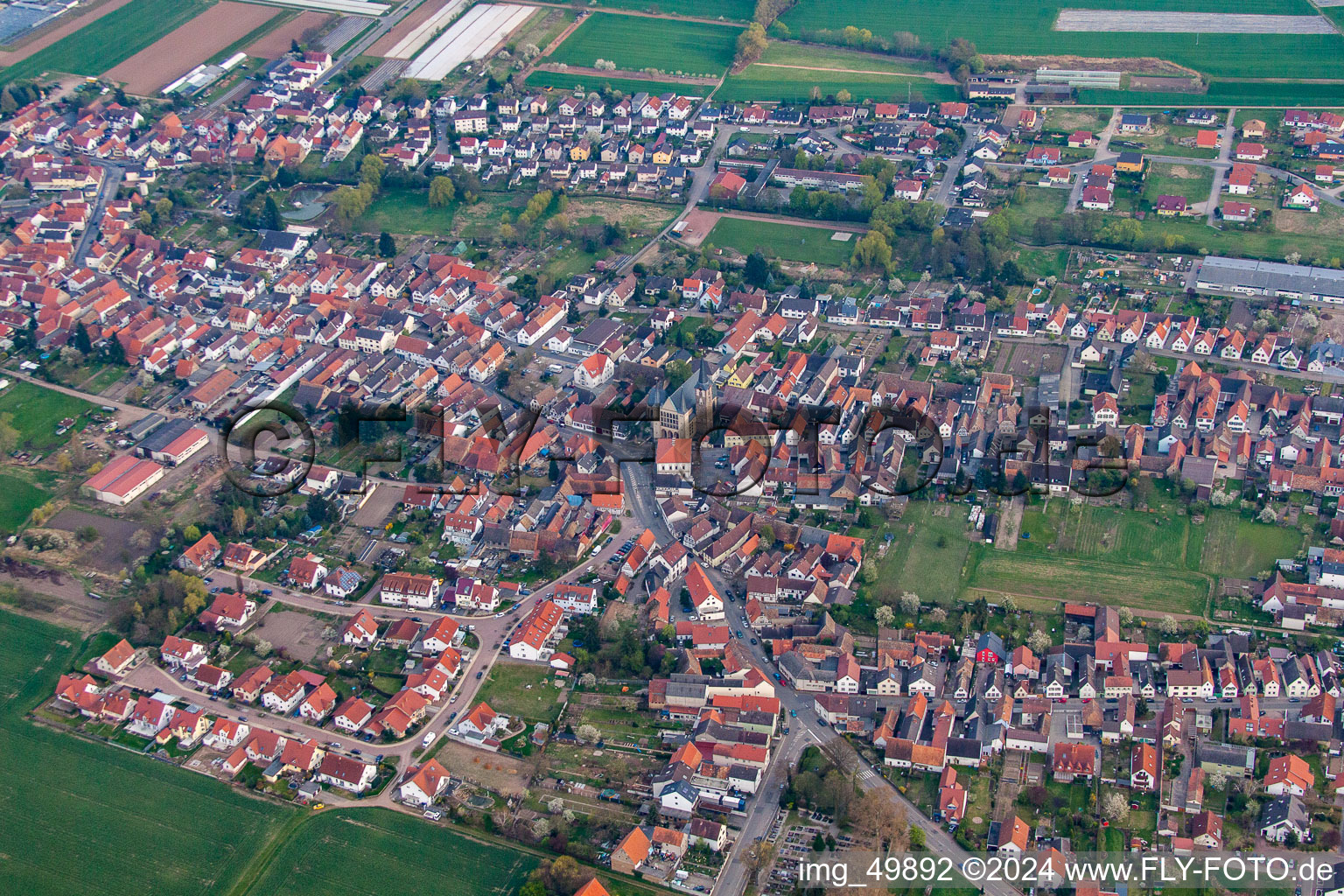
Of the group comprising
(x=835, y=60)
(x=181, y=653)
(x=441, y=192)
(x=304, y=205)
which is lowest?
(x=181, y=653)

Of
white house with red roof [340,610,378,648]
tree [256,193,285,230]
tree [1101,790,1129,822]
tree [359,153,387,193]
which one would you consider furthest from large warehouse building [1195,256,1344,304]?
tree [256,193,285,230]

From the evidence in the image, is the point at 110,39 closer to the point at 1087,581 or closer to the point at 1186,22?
the point at 1186,22

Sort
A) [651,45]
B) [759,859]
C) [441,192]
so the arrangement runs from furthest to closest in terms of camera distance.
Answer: [651,45], [441,192], [759,859]

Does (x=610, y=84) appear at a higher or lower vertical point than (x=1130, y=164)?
lower

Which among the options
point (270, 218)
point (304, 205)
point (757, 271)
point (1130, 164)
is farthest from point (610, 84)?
point (1130, 164)

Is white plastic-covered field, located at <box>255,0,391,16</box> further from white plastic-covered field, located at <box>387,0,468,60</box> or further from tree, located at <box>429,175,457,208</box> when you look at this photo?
tree, located at <box>429,175,457,208</box>

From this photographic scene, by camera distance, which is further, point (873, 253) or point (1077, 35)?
point (1077, 35)

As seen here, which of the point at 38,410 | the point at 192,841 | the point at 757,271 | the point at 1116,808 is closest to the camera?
the point at 1116,808

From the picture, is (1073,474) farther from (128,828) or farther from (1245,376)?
(128,828)
